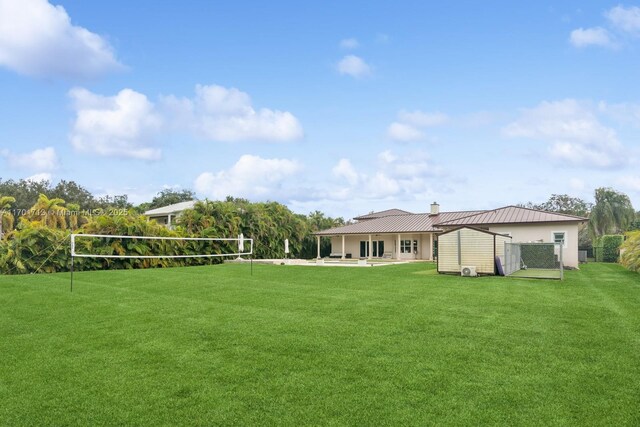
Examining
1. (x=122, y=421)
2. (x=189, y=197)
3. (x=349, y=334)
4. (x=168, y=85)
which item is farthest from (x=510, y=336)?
(x=189, y=197)

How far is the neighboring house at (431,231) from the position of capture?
23.7m

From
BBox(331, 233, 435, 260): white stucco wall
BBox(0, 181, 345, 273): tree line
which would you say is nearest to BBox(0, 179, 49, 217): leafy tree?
BBox(0, 181, 345, 273): tree line

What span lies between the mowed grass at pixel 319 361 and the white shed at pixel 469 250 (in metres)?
7.32

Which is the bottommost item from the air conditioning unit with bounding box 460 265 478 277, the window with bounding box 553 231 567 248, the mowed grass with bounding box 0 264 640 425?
the mowed grass with bounding box 0 264 640 425

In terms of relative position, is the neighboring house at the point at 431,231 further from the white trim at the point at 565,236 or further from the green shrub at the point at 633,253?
the green shrub at the point at 633,253

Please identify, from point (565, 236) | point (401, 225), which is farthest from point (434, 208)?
point (565, 236)

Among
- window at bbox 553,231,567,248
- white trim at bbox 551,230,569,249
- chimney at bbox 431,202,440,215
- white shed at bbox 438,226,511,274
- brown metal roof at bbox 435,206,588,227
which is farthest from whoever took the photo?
chimney at bbox 431,202,440,215

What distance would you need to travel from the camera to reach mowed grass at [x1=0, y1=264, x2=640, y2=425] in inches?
159

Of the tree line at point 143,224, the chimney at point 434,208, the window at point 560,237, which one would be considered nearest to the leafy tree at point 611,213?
the tree line at point 143,224

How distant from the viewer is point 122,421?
3875 millimetres

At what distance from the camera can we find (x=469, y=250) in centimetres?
1800

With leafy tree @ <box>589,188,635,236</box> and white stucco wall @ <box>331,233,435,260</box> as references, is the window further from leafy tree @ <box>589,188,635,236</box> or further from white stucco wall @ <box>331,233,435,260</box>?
leafy tree @ <box>589,188,635,236</box>

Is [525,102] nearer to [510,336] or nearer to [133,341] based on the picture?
[510,336]

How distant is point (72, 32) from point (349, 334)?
12.5 m
